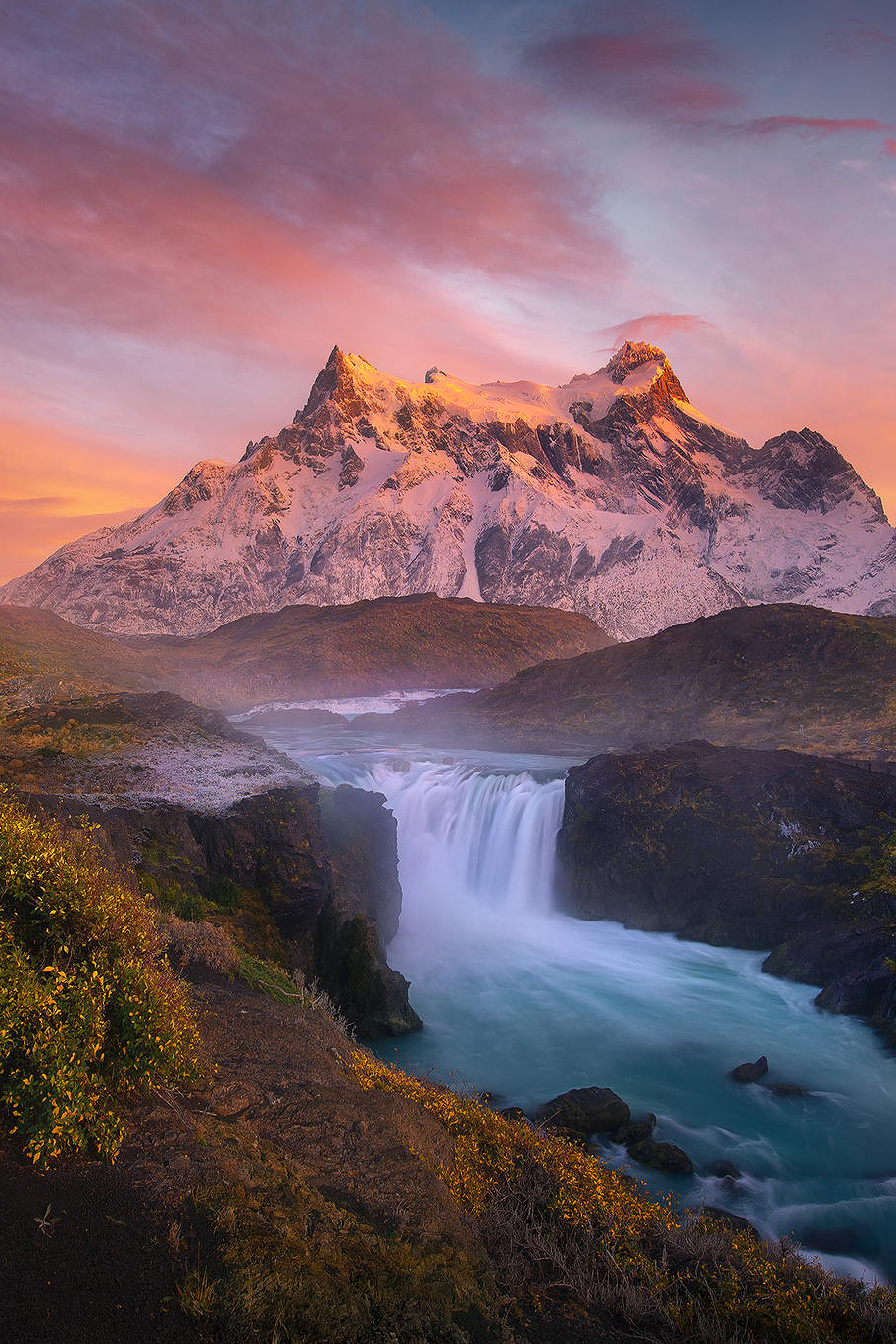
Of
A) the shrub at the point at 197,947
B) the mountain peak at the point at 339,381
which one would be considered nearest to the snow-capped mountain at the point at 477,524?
the mountain peak at the point at 339,381

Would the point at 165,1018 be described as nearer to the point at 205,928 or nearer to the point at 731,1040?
the point at 205,928

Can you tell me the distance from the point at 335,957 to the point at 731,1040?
1001 centimetres

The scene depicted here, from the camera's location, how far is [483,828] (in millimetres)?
31484

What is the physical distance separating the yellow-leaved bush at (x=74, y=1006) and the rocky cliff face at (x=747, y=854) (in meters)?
17.8

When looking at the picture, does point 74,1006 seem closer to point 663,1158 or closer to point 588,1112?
point 588,1112

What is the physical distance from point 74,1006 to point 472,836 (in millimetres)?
25659

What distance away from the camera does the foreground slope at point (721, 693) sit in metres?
45.8

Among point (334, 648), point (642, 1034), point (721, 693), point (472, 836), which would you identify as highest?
point (334, 648)

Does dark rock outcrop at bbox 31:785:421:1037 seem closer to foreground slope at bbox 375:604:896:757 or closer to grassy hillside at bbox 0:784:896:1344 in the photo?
grassy hillside at bbox 0:784:896:1344

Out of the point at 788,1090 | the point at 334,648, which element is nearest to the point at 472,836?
the point at 788,1090

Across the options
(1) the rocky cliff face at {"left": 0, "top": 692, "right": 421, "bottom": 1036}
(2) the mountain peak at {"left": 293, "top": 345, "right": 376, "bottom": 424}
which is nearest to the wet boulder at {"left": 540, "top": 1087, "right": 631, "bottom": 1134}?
(1) the rocky cliff face at {"left": 0, "top": 692, "right": 421, "bottom": 1036}

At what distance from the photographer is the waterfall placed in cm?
2825

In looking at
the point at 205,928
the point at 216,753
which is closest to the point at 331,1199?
the point at 205,928

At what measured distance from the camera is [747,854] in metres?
24.6
